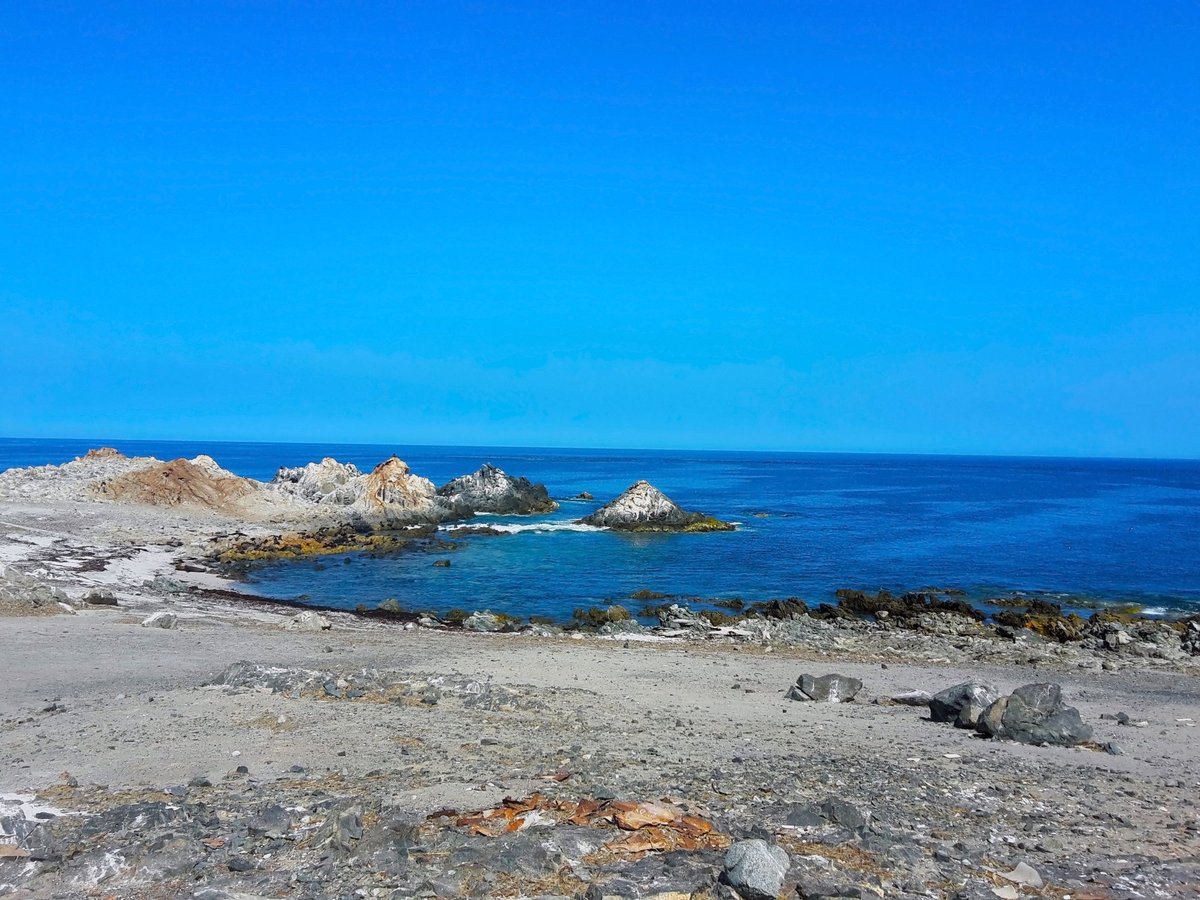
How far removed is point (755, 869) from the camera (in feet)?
23.5

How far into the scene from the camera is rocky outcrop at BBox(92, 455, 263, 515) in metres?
48.0

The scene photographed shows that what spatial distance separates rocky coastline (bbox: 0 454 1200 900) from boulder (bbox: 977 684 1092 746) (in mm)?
36

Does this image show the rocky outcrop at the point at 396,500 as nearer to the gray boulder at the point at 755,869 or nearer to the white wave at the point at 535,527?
the white wave at the point at 535,527

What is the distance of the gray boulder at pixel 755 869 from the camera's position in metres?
7.02

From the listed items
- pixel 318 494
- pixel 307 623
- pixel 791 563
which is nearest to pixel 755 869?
pixel 307 623

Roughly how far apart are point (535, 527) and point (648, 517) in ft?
24.4

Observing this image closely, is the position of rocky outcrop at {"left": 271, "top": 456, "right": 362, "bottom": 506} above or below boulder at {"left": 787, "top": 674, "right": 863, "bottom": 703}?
above

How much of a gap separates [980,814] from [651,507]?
4536 cm

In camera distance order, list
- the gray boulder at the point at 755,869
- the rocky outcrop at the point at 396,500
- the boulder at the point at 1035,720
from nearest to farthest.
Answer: the gray boulder at the point at 755,869, the boulder at the point at 1035,720, the rocky outcrop at the point at 396,500

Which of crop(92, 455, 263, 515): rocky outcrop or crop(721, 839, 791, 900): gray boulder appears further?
crop(92, 455, 263, 515): rocky outcrop

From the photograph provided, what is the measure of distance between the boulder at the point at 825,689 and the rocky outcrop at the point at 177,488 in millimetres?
41481

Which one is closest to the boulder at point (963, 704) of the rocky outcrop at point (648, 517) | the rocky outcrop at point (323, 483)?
the rocky outcrop at point (648, 517)

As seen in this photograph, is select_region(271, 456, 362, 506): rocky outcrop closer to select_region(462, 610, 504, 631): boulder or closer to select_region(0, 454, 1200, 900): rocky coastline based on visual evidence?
select_region(0, 454, 1200, 900): rocky coastline

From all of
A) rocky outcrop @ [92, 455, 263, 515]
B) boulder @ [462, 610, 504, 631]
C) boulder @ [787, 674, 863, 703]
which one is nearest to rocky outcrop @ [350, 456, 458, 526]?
rocky outcrop @ [92, 455, 263, 515]
